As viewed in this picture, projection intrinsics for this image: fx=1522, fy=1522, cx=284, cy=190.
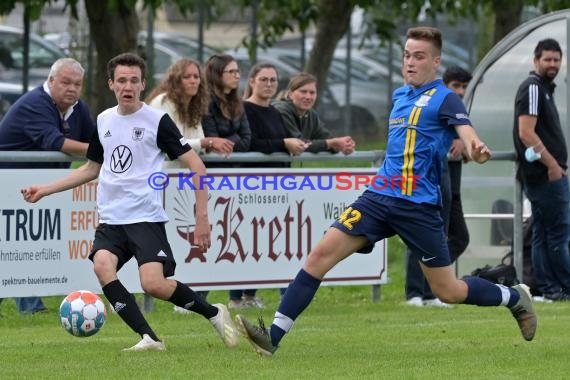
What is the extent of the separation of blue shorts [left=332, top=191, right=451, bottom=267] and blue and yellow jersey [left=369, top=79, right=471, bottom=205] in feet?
0.21

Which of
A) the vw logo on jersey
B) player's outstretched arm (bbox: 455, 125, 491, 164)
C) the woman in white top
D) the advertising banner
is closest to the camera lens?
player's outstretched arm (bbox: 455, 125, 491, 164)

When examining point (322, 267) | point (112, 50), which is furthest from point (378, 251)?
point (112, 50)

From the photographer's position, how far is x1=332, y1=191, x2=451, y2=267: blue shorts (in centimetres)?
948

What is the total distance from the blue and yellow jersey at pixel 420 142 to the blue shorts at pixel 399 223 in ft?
0.21

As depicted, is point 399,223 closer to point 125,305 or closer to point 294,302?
point 294,302

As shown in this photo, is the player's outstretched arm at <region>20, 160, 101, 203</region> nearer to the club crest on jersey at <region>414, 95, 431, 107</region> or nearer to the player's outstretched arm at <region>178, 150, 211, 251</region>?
the player's outstretched arm at <region>178, 150, 211, 251</region>

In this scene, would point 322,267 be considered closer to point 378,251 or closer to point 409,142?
point 409,142

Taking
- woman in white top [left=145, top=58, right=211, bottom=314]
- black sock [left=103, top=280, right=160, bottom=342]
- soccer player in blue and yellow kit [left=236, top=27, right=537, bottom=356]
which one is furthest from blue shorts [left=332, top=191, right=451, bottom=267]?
woman in white top [left=145, top=58, right=211, bottom=314]

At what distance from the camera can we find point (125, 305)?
9.84 metres

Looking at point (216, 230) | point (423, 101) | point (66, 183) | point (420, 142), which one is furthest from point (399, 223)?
point (216, 230)

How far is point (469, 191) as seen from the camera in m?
15.9

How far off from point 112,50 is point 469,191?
5923 millimetres

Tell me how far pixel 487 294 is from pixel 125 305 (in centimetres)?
235

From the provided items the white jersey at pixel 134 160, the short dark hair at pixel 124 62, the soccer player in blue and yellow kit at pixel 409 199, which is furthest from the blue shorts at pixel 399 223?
the short dark hair at pixel 124 62
